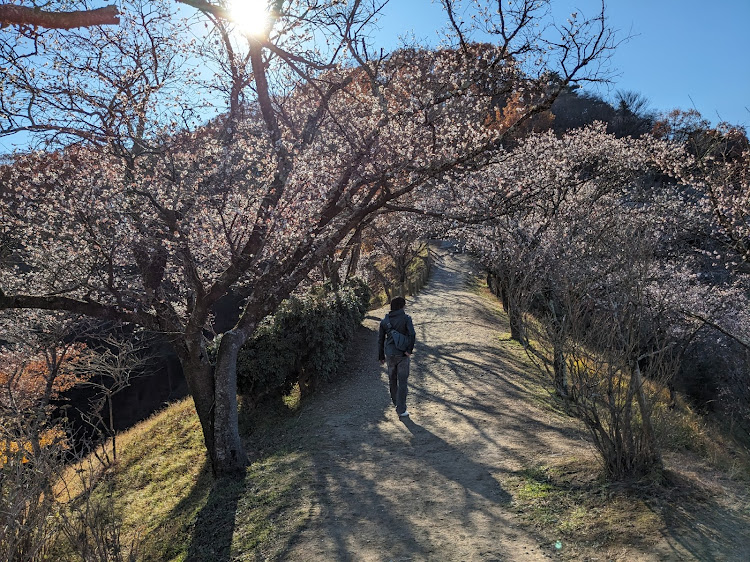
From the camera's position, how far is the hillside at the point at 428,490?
4031mm

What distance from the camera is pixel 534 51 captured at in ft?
21.6

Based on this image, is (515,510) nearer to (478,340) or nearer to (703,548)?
(703,548)

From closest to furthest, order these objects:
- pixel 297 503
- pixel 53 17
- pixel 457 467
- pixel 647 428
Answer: pixel 53 17, pixel 647 428, pixel 297 503, pixel 457 467

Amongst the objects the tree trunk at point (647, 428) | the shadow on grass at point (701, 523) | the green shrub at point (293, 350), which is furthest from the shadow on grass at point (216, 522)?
the tree trunk at point (647, 428)

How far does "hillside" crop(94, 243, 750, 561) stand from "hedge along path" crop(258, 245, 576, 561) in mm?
22

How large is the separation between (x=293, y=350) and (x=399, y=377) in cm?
322

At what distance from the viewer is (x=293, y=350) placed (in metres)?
10.1

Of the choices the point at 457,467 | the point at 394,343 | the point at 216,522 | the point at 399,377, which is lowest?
the point at 216,522

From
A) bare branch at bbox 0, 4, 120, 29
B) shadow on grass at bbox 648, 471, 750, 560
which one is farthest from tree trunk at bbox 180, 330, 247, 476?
shadow on grass at bbox 648, 471, 750, 560

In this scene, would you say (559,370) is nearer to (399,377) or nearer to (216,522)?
(399,377)

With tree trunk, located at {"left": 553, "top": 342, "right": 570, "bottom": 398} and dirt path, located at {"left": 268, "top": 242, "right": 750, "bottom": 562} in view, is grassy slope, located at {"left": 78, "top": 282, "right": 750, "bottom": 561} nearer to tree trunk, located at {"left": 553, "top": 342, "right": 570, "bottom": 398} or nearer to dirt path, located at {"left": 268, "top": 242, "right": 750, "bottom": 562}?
dirt path, located at {"left": 268, "top": 242, "right": 750, "bottom": 562}

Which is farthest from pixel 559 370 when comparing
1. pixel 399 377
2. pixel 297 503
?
pixel 297 503

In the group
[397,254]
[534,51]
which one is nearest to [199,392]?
[534,51]

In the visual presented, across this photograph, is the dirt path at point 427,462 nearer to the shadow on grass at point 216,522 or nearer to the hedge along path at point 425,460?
the hedge along path at point 425,460
